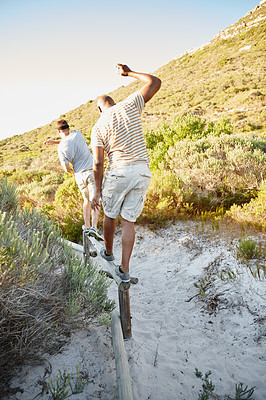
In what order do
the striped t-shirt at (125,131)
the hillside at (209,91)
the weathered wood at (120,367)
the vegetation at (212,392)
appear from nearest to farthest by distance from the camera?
the weathered wood at (120,367) → the vegetation at (212,392) → the striped t-shirt at (125,131) → the hillside at (209,91)

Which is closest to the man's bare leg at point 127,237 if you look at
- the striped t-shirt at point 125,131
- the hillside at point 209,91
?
the striped t-shirt at point 125,131

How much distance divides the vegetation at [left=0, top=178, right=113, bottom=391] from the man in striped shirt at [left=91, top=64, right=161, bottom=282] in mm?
519

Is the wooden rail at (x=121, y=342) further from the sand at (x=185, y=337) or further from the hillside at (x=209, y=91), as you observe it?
the hillside at (x=209, y=91)

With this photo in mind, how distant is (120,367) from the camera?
6.61 feet

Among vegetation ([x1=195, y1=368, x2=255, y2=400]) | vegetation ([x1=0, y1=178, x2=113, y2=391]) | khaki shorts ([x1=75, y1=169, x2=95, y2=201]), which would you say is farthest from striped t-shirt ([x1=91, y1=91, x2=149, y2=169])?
vegetation ([x1=195, y1=368, x2=255, y2=400])

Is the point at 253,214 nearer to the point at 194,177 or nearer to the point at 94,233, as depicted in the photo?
the point at 194,177

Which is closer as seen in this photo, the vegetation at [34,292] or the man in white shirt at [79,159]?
the vegetation at [34,292]

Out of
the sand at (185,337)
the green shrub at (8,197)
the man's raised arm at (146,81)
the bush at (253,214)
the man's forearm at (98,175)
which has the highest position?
the man's raised arm at (146,81)

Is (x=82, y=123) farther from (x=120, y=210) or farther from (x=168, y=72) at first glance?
(x=120, y=210)

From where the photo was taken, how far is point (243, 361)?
8.33ft

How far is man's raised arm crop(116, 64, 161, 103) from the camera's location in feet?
8.59

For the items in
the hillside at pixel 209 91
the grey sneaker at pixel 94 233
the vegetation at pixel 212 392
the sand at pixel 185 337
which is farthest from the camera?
the hillside at pixel 209 91

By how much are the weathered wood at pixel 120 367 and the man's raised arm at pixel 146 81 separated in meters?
2.49

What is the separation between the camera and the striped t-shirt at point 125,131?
2.61 m
